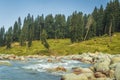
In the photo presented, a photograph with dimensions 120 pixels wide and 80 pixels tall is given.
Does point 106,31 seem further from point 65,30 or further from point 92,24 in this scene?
point 65,30

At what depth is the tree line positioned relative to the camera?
135250mm

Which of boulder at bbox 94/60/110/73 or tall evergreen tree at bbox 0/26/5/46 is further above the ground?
tall evergreen tree at bbox 0/26/5/46

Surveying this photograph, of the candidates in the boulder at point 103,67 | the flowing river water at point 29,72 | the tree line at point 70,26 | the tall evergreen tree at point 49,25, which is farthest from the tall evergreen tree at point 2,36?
the boulder at point 103,67

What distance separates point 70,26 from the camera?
150m

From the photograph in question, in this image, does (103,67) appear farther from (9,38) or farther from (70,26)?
(9,38)

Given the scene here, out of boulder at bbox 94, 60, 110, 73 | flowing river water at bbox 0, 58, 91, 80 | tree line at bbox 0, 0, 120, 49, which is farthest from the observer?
tree line at bbox 0, 0, 120, 49

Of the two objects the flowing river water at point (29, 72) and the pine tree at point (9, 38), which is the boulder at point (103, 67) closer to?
the flowing river water at point (29, 72)

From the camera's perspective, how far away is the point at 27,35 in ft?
512

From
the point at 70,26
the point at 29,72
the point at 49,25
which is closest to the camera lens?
the point at 29,72

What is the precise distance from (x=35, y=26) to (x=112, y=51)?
275 ft

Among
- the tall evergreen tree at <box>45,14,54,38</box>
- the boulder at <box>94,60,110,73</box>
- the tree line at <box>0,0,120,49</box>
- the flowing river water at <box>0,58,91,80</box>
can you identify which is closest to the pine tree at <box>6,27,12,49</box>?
the tree line at <box>0,0,120,49</box>

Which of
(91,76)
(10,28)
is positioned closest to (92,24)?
(10,28)

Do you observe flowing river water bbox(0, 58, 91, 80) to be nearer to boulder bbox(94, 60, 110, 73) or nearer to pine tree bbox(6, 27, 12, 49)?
boulder bbox(94, 60, 110, 73)

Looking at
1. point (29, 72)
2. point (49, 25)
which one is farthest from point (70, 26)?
point (29, 72)
